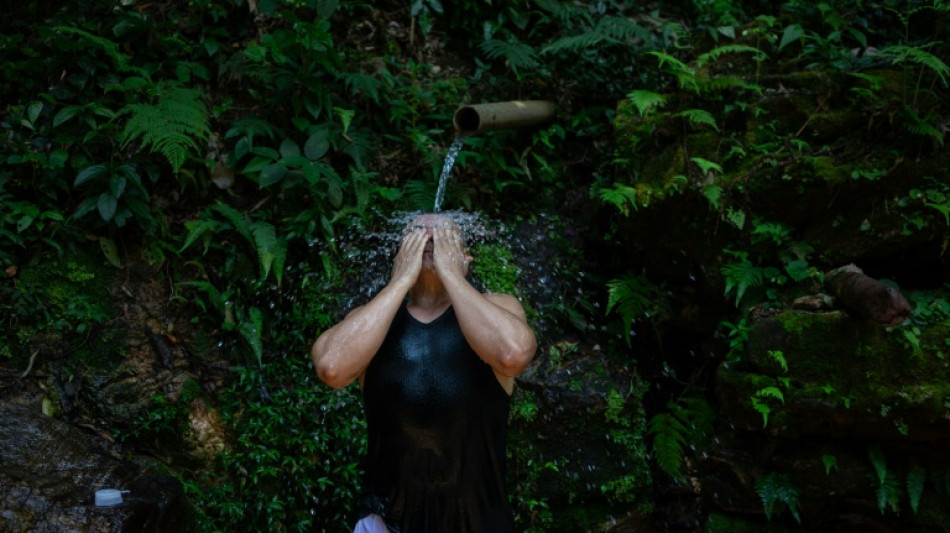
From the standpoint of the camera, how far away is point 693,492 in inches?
209

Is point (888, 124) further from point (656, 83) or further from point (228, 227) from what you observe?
point (228, 227)

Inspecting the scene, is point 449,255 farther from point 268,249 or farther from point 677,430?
point 677,430

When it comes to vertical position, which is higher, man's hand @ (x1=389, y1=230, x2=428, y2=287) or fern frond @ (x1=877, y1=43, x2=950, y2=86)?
man's hand @ (x1=389, y1=230, x2=428, y2=287)

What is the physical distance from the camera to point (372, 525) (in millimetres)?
3045

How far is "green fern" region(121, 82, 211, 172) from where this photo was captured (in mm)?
5320

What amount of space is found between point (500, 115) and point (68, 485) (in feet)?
12.6

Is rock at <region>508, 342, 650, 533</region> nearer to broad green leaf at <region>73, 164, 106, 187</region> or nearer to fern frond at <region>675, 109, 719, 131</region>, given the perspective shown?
fern frond at <region>675, 109, 719, 131</region>

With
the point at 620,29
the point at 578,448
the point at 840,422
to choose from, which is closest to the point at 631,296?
the point at 578,448

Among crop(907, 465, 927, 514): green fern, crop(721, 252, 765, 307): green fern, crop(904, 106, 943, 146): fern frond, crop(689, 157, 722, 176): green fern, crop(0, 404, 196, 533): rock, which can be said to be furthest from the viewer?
crop(689, 157, 722, 176): green fern

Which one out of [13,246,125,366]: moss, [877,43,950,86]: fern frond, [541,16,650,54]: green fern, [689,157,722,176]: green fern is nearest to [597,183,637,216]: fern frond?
[689,157,722,176]: green fern

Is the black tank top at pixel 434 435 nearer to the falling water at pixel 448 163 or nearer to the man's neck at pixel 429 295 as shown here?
the man's neck at pixel 429 295

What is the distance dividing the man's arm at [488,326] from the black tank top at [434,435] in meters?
0.14

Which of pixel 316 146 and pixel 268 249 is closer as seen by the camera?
pixel 268 249

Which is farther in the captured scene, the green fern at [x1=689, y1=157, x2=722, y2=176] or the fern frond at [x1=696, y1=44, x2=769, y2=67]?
the fern frond at [x1=696, y1=44, x2=769, y2=67]
